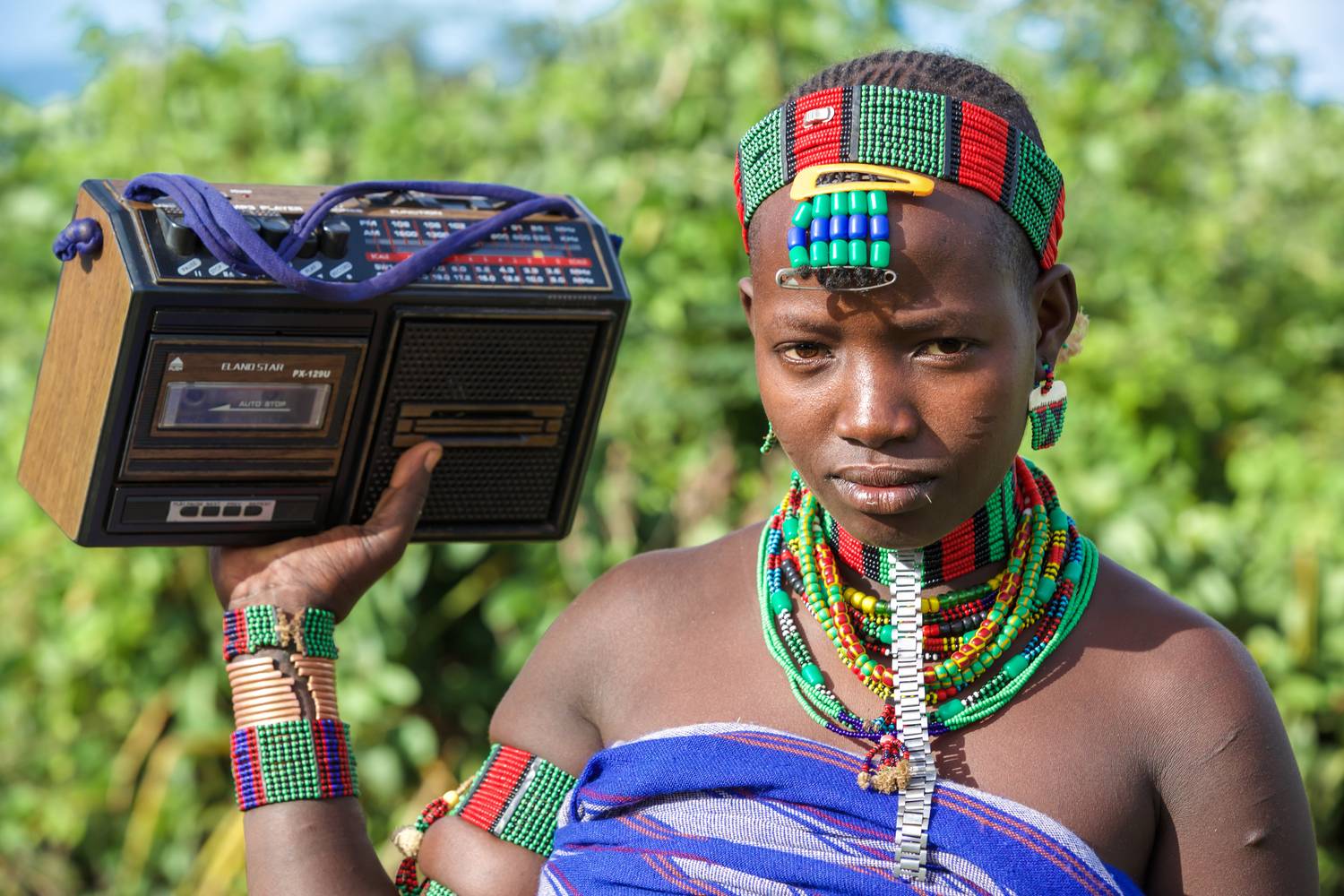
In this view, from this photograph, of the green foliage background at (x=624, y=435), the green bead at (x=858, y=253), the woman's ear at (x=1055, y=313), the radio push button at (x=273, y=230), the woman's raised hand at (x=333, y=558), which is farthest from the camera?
the green foliage background at (x=624, y=435)

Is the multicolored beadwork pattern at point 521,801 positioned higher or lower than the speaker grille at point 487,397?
lower

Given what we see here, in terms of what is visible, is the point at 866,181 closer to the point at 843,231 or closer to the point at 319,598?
the point at 843,231

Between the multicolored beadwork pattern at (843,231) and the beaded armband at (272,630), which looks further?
the beaded armband at (272,630)

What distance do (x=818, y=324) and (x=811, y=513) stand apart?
35 cm

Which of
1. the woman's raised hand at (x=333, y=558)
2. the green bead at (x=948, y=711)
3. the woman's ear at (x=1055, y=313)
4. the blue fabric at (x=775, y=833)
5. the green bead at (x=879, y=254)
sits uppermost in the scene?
the green bead at (x=879, y=254)

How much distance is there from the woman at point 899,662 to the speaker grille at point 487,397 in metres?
0.33

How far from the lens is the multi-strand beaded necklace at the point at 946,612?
1750 mm

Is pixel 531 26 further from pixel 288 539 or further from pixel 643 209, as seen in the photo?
pixel 288 539

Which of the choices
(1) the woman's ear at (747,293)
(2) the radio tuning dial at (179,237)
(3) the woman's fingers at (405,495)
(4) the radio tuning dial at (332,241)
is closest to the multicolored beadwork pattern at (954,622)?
(1) the woman's ear at (747,293)

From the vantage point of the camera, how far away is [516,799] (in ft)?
6.20

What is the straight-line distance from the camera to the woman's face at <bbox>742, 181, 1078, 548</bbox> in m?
1.60

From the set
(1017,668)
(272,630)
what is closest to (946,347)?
(1017,668)

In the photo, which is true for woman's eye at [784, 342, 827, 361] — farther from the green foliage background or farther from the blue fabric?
the green foliage background

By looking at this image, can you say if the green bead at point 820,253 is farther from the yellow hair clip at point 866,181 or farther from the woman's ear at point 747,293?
the woman's ear at point 747,293
